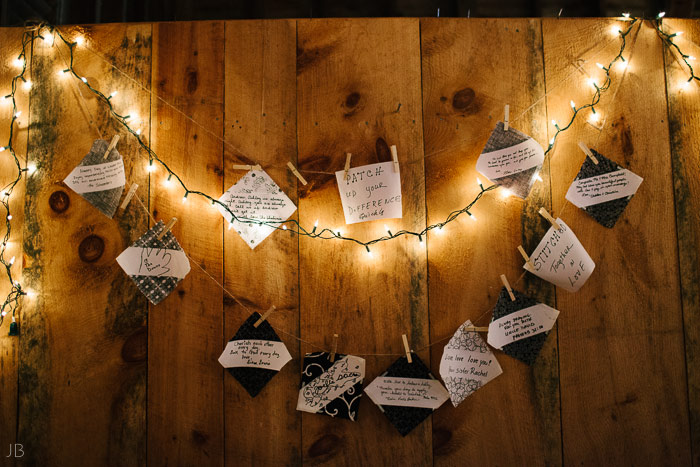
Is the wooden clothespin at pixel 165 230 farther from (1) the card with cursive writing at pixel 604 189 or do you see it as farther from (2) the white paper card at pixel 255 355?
(1) the card with cursive writing at pixel 604 189

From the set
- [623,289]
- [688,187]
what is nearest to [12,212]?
[623,289]

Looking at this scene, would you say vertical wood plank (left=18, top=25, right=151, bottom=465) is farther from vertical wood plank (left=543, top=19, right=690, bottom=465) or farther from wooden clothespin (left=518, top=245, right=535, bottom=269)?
vertical wood plank (left=543, top=19, right=690, bottom=465)

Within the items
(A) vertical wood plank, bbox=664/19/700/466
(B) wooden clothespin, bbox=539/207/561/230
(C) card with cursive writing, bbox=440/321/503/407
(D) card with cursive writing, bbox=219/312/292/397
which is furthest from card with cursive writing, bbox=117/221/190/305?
(A) vertical wood plank, bbox=664/19/700/466

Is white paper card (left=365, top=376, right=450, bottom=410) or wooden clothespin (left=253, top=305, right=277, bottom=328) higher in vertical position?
wooden clothespin (left=253, top=305, right=277, bottom=328)

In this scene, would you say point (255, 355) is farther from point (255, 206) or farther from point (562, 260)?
point (562, 260)

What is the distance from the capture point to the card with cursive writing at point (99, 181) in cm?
108

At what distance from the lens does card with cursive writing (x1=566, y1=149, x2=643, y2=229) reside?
3.49 ft

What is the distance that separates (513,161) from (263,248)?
0.69 m

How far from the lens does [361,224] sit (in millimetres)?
1080

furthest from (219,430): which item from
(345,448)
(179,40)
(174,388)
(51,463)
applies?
(179,40)

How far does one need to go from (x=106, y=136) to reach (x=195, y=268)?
44 centimetres

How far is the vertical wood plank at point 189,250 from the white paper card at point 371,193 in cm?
35

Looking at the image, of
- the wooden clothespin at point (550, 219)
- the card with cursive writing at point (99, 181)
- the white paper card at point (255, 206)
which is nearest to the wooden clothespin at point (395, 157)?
the white paper card at point (255, 206)

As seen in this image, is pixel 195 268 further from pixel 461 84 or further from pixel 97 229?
pixel 461 84
